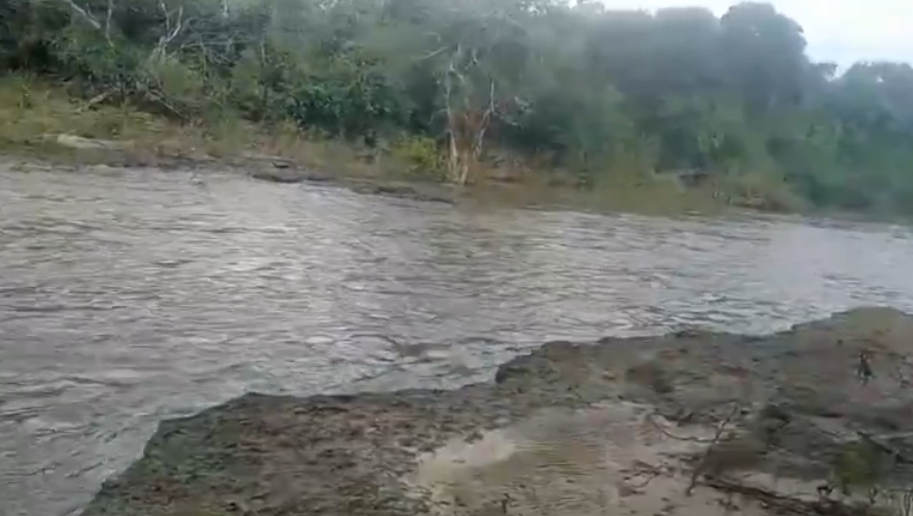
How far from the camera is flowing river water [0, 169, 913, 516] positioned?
236 centimetres

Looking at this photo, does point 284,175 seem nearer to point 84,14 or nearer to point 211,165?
point 211,165

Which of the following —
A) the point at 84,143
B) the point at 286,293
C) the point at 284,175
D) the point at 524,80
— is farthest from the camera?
the point at 524,80

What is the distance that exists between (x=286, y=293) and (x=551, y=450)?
1681 millimetres

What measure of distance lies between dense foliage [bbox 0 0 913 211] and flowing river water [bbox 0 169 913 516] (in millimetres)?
897

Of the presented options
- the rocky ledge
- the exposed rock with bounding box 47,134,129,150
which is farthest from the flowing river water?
the exposed rock with bounding box 47,134,129,150

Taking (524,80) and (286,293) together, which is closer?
(286,293)

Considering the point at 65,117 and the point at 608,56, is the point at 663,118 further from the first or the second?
the point at 65,117

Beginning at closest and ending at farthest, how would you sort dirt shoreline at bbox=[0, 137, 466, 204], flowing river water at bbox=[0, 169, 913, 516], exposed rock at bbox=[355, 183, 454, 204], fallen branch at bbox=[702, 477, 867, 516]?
fallen branch at bbox=[702, 477, 867, 516]
flowing river water at bbox=[0, 169, 913, 516]
dirt shoreline at bbox=[0, 137, 466, 204]
exposed rock at bbox=[355, 183, 454, 204]

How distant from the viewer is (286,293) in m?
3.71

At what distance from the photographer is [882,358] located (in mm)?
3473

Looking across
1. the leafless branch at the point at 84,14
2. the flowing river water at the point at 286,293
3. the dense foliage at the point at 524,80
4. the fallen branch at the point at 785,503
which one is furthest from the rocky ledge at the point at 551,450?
the leafless branch at the point at 84,14

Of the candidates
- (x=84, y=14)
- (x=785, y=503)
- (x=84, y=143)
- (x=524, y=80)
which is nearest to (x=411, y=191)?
(x=524, y=80)

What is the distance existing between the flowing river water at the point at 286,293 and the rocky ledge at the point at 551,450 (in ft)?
0.46

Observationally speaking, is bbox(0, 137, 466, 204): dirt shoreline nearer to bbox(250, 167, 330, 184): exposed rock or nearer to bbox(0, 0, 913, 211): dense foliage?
bbox(250, 167, 330, 184): exposed rock
